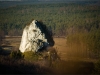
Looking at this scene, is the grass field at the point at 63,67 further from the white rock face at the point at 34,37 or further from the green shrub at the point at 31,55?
the white rock face at the point at 34,37

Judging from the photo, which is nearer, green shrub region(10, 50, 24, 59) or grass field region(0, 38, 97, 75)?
grass field region(0, 38, 97, 75)

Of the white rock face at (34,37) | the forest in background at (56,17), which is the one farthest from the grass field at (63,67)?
the forest in background at (56,17)

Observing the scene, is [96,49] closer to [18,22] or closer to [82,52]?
[82,52]

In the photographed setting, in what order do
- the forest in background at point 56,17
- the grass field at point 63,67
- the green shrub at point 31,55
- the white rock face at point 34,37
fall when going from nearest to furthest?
1. the grass field at point 63,67
2. the green shrub at point 31,55
3. the white rock face at point 34,37
4. the forest in background at point 56,17

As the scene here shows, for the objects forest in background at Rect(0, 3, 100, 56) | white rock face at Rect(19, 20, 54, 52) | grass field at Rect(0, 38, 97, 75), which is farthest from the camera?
forest in background at Rect(0, 3, 100, 56)

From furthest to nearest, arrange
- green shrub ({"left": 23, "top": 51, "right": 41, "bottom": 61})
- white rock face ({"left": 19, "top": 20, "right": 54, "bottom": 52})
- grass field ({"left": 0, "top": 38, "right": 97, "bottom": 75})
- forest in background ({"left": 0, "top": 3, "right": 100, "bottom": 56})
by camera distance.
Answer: forest in background ({"left": 0, "top": 3, "right": 100, "bottom": 56}) → white rock face ({"left": 19, "top": 20, "right": 54, "bottom": 52}) → green shrub ({"left": 23, "top": 51, "right": 41, "bottom": 61}) → grass field ({"left": 0, "top": 38, "right": 97, "bottom": 75})

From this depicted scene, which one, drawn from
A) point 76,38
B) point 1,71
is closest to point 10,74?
point 1,71

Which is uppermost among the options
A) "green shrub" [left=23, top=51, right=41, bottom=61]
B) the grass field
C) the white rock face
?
the white rock face

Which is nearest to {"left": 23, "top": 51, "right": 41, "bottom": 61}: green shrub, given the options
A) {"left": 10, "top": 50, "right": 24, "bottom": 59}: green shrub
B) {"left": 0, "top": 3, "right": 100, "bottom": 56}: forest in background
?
{"left": 10, "top": 50, "right": 24, "bottom": 59}: green shrub

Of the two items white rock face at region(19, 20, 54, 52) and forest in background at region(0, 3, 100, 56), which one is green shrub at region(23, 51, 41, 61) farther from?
forest in background at region(0, 3, 100, 56)
